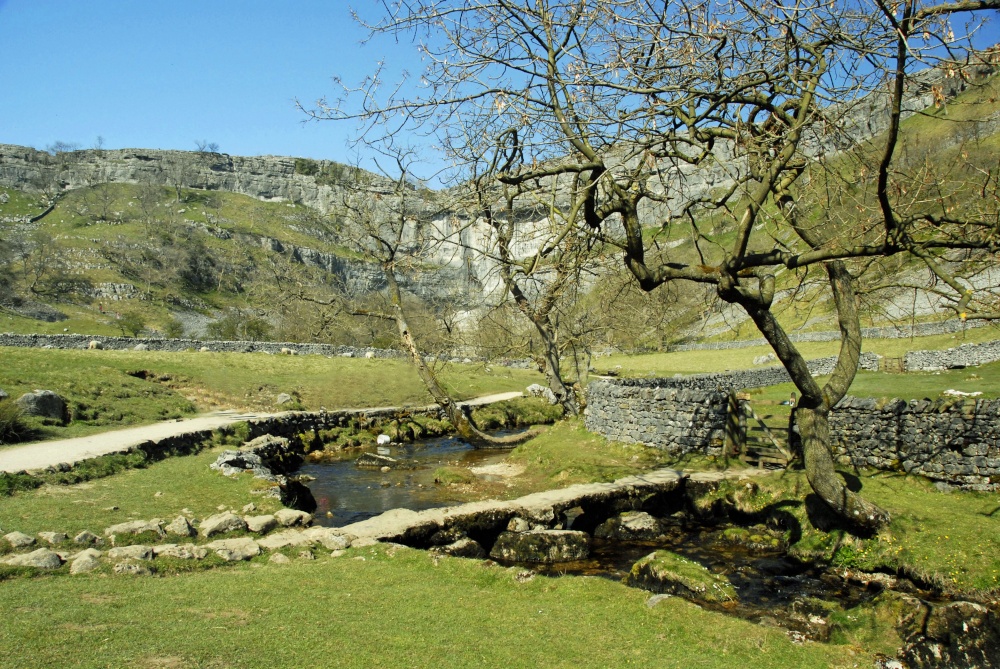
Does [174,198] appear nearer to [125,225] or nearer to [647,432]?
[125,225]

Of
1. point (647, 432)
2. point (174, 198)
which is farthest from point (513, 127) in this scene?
point (174, 198)

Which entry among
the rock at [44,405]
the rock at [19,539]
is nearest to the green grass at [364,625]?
the rock at [19,539]

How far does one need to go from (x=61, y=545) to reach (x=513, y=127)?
27.5 ft

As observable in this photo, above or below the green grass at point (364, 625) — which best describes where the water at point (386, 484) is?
below

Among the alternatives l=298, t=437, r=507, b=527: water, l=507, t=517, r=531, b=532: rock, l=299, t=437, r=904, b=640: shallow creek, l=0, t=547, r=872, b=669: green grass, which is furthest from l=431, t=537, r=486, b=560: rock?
l=298, t=437, r=507, b=527: water

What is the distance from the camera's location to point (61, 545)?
8570 mm

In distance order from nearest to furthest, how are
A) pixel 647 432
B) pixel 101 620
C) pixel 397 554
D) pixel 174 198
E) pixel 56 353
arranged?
pixel 101 620
pixel 397 554
pixel 647 432
pixel 56 353
pixel 174 198

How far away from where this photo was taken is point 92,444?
15.6 metres

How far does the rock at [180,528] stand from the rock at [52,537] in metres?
1.33

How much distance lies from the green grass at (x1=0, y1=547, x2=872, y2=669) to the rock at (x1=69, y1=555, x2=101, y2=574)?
0.80 feet

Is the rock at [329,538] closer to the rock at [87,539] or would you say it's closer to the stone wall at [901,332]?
the rock at [87,539]

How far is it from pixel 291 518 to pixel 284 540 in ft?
3.66

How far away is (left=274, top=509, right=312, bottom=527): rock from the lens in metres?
10.6

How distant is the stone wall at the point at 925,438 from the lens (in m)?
11.1
